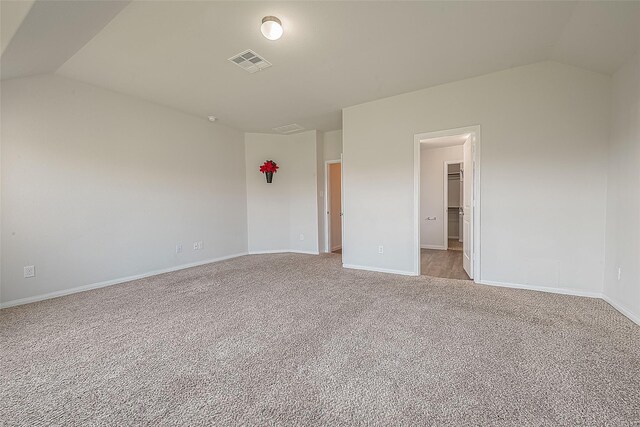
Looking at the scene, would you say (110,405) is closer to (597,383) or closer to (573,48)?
(597,383)

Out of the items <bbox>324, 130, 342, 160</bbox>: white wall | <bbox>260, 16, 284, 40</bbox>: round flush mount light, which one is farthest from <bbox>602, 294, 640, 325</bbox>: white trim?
<bbox>324, 130, 342, 160</bbox>: white wall

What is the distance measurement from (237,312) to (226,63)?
9.08ft

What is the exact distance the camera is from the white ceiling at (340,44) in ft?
7.10

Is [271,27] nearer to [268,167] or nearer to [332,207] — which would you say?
[268,167]

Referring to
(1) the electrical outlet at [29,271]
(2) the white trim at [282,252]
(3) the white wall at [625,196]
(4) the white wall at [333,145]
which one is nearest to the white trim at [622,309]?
(3) the white wall at [625,196]

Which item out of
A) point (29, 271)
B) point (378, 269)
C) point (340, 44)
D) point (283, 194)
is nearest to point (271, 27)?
point (340, 44)

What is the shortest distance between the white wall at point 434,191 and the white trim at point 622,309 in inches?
134

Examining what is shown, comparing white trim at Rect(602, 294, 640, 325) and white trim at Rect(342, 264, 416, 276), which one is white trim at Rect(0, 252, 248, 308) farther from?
white trim at Rect(602, 294, 640, 325)

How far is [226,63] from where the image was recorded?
2.95 metres

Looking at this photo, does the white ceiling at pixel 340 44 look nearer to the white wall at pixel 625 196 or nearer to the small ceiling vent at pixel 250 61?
the small ceiling vent at pixel 250 61

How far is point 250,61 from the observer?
2.92 m

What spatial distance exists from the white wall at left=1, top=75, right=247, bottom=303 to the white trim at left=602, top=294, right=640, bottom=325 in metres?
5.63

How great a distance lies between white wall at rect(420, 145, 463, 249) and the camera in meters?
6.23

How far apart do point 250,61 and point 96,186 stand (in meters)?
2.69
